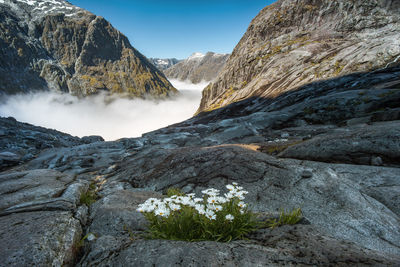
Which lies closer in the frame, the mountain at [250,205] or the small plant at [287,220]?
the mountain at [250,205]

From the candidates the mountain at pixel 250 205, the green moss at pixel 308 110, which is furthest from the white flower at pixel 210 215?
the green moss at pixel 308 110

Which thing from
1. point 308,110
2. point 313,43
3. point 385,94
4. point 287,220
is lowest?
point 287,220

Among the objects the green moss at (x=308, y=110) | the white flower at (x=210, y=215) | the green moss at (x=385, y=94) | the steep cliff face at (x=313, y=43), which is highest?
the steep cliff face at (x=313, y=43)

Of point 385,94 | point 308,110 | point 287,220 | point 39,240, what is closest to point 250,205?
point 287,220

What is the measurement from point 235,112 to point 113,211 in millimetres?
56598

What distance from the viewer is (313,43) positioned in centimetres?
6675

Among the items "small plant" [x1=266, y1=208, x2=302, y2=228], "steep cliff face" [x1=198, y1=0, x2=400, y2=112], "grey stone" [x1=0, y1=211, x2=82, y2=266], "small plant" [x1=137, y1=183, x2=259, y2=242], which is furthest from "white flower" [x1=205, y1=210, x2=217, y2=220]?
"steep cliff face" [x1=198, y1=0, x2=400, y2=112]

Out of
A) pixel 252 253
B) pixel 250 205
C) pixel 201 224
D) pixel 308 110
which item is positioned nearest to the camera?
pixel 252 253

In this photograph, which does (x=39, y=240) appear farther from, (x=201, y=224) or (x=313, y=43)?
(x=313, y=43)

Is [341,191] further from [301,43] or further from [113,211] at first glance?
[301,43]

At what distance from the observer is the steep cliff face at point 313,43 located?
42781 mm

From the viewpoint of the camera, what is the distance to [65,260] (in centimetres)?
388

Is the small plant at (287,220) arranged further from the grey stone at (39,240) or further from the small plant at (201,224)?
the grey stone at (39,240)

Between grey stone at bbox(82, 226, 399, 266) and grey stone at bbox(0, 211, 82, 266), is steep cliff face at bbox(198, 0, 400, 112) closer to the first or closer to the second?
grey stone at bbox(82, 226, 399, 266)
